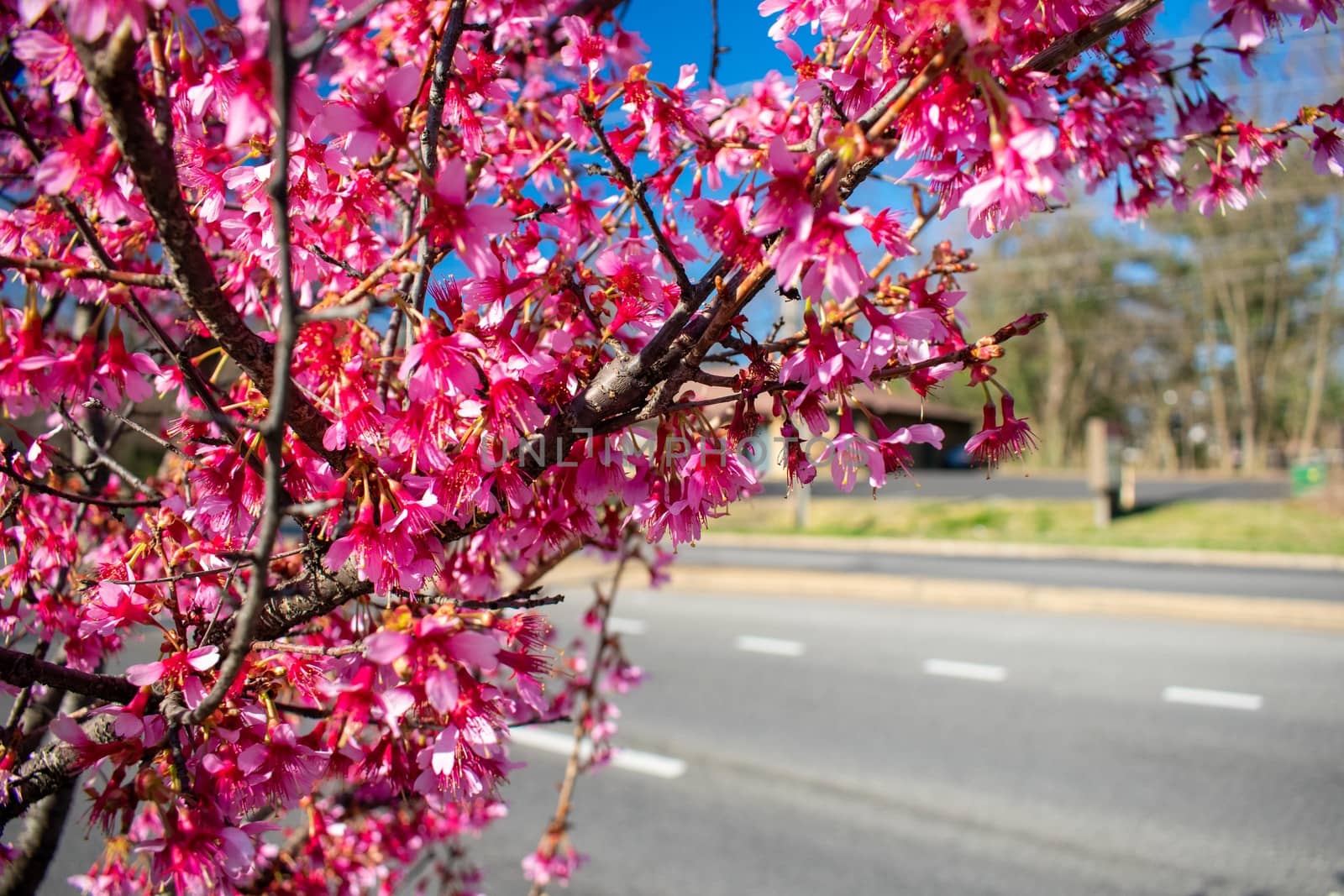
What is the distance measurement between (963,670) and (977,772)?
6.23ft

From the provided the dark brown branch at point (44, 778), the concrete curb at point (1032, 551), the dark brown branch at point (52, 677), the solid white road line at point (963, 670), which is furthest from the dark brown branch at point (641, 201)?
the concrete curb at point (1032, 551)

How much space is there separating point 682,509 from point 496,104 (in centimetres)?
120

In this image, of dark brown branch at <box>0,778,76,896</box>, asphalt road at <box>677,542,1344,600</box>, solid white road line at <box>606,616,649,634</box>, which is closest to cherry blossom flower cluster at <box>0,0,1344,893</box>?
dark brown branch at <box>0,778,76,896</box>

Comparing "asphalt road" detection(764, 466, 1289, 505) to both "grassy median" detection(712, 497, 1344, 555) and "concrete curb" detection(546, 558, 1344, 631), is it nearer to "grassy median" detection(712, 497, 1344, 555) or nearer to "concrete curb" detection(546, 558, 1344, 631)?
"grassy median" detection(712, 497, 1344, 555)

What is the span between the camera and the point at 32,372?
120 cm

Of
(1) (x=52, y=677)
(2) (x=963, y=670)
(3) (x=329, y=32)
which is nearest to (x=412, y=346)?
(3) (x=329, y=32)

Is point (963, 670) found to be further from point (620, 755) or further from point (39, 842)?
point (39, 842)

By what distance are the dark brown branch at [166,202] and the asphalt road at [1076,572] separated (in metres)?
10.2

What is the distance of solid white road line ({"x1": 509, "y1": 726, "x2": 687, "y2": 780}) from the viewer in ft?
17.7

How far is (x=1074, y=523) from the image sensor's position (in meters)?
13.9

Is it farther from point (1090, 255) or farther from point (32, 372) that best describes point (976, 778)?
point (1090, 255)

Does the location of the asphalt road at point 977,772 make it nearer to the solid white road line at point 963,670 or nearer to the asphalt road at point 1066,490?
the solid white road line at point 963,670

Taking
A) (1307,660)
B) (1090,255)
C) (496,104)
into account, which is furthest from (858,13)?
(1090,255)

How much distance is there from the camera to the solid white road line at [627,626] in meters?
8.69
